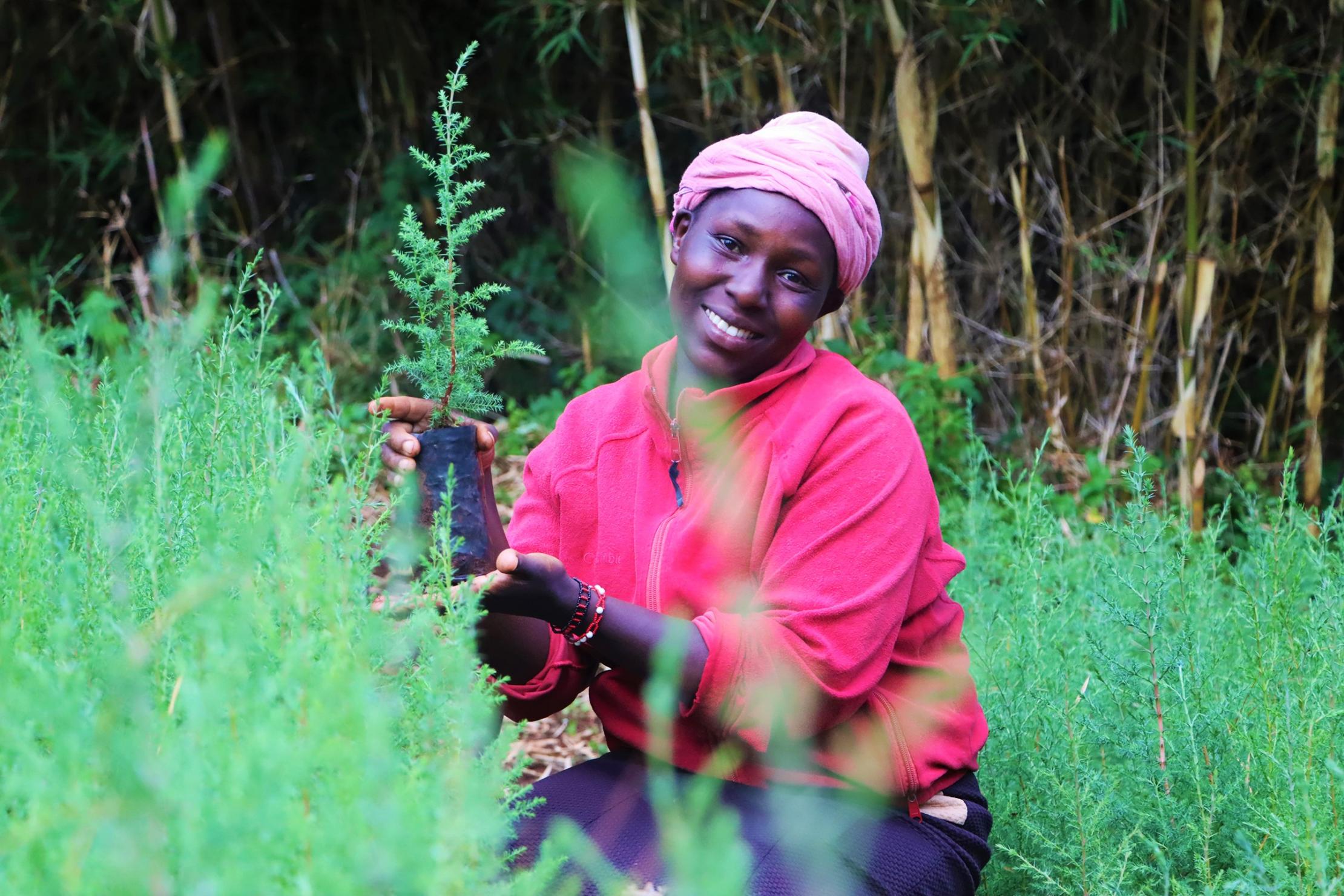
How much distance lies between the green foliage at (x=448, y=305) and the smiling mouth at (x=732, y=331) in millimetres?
428

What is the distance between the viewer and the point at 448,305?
5.44 ft

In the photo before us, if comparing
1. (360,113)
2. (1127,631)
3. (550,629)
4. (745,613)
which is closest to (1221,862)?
(1127,631)

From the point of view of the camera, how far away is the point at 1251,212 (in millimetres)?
5484

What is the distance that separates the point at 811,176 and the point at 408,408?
2.53 ft

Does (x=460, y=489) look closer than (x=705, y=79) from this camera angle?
Yes

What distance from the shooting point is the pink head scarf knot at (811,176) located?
6.82ft

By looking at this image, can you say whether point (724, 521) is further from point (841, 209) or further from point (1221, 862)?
point (1221, 862)

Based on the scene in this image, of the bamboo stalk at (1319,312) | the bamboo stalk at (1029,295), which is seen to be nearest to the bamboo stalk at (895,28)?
the bamboo stalk at (1029,295)

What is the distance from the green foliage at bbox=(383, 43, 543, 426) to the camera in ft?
5.29

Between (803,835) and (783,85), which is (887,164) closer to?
(783,85)

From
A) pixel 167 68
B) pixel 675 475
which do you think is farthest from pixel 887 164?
pixel 675 475

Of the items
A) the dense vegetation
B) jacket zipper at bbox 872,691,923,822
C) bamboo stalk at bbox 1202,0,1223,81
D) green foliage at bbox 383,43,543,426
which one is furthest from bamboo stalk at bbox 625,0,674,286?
green foliage at bbox 383,43,543,426

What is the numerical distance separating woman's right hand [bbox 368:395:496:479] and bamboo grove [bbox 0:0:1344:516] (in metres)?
3.02

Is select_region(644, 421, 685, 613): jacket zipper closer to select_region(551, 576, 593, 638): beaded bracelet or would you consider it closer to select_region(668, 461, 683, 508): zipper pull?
select_region(668, 461, 683, 508): zipper pull
